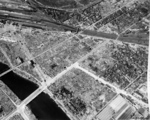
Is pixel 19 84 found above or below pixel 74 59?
above

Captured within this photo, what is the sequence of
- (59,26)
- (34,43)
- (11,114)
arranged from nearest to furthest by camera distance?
(11,114)
(34,43)
(59,26)

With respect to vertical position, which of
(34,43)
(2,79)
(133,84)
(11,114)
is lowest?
(133,84)

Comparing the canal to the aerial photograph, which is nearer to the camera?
the aerial photograph

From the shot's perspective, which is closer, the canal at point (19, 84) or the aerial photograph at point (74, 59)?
the aerial photograph at point (74, 59)

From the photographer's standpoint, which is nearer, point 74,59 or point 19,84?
point 19,84

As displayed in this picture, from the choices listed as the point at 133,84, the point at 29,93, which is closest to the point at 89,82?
the point at 133,84

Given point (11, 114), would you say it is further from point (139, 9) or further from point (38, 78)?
point (139, 9)

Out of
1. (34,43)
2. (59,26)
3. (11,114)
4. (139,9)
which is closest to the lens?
(11,114)

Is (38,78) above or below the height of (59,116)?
above
